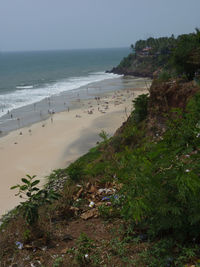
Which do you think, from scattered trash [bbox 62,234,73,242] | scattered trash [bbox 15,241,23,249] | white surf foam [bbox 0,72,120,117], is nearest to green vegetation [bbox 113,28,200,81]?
scattered trash [bbox 62,234,73,242]

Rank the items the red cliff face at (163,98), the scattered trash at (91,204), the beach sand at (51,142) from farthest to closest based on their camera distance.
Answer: the beach sand at (51,142) → the red cliff face at (163,98) → the scattered trash at (91,204)

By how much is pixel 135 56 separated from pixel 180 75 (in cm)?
7977

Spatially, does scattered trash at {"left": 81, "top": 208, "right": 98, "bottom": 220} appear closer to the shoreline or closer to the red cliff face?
the red cliff face

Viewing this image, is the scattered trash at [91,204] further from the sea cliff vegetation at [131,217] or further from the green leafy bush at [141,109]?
the green leafy bush at [141,109]

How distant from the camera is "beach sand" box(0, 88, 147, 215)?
18.8 metres

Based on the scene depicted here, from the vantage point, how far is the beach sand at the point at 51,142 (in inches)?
739

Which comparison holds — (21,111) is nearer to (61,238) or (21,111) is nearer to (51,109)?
(51,109)

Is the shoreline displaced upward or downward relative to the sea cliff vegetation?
downward

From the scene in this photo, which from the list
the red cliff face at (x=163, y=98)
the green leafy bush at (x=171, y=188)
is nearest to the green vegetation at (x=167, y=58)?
the red cliff face at (x=163, y=98)

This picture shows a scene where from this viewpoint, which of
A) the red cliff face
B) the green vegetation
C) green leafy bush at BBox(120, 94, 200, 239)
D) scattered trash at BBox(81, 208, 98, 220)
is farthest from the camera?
the green vegetation

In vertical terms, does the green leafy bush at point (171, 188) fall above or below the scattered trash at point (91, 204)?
above

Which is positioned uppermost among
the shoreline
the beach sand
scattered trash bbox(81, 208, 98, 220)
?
scattered trash bbox(81, 208, 98, 220)

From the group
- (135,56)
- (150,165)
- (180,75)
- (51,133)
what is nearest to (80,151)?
(51,133)

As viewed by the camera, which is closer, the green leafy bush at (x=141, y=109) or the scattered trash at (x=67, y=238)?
the scattered trash at (x=67, y=238)
